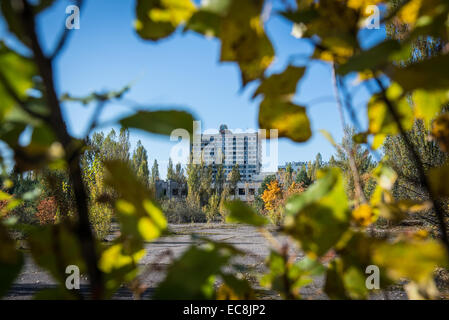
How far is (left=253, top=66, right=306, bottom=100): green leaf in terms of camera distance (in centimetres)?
14

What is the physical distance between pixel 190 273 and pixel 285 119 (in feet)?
0.33

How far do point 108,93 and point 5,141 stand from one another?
6cm

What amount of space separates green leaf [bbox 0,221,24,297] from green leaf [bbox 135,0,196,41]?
0.12 metres

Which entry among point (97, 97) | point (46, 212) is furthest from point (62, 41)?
point (46, 212)

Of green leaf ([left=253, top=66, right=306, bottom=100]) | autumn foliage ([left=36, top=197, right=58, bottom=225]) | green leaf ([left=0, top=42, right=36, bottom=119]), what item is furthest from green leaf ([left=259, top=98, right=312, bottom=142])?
autumn foliage ([left=36, top=197, right=58, bottom=225])

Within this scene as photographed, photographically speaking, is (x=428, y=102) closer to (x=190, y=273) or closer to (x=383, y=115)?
(x=383, y=115)

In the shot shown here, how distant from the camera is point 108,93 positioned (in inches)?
5.6

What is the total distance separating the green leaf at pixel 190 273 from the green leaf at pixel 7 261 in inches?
2.6

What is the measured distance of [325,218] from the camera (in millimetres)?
130

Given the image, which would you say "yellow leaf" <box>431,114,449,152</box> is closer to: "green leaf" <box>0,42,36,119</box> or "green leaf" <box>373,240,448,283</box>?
"green leaf" <box>373,240,448,283</box>

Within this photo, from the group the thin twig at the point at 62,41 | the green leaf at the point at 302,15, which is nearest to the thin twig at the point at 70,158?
the thin twig at the point at 62,41

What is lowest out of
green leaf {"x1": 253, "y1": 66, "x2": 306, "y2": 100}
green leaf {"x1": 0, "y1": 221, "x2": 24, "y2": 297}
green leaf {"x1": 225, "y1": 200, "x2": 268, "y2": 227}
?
green leaf {"x1": 0, "y1": 221, "x2": 24, "y2": 297}
